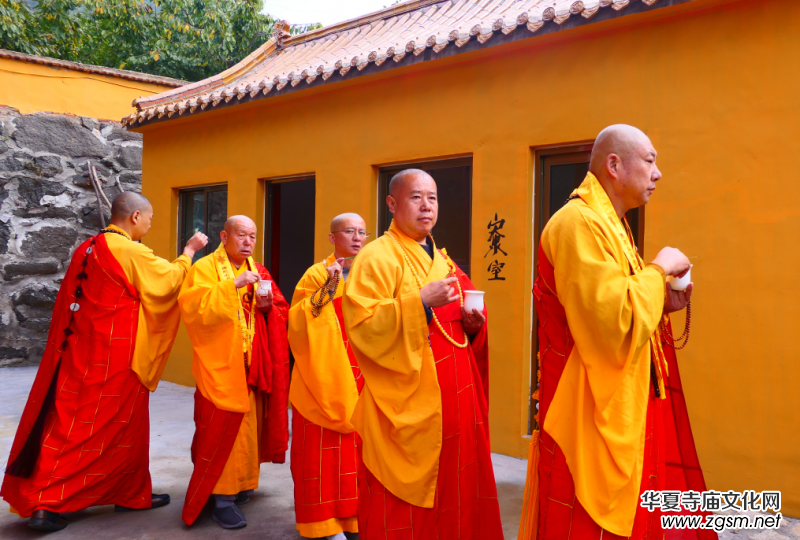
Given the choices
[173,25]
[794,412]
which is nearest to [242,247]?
[794,412]

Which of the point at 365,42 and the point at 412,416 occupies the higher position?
the point at 365,42

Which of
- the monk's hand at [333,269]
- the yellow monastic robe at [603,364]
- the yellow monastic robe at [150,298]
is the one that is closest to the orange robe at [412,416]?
the yellow monastic robe at [603,364]

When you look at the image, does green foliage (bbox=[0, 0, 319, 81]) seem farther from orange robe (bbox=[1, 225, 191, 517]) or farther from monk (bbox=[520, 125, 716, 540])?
monk (bbox=[520, 125, 716, 540])

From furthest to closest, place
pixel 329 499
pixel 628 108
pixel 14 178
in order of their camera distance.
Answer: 1. pixel 14 178
2. pixel 628 108
3. pixel 329 499

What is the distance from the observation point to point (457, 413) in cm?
258

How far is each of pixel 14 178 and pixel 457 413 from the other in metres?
8.98

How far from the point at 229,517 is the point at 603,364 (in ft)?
8.27

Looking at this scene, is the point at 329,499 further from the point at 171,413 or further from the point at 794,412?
the point at 171,413

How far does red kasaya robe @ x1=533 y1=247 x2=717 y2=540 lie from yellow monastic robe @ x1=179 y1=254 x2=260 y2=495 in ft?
6.83

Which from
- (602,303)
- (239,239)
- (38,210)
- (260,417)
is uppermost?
(38,210)

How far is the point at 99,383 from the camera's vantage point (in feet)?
12.4

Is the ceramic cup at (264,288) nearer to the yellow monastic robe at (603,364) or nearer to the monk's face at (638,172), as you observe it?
the yellow monastic robe at (603,364)

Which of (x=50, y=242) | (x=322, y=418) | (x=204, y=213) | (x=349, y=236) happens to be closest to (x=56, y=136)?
(x=50, y=242)

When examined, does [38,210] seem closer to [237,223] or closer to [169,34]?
[237,223]
